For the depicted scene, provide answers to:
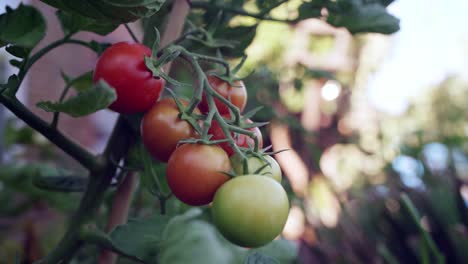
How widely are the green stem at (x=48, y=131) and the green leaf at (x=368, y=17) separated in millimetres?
380

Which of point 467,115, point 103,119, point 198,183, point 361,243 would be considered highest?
point 198,183

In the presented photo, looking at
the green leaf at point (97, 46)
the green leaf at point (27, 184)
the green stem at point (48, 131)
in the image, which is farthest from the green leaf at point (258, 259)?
the green leaf at point (27, 184)

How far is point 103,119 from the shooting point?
3.13 metres

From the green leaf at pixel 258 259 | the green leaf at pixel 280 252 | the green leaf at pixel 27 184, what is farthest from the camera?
the green leaf at pixel 27 184

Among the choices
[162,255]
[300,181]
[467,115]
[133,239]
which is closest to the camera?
[162,255]

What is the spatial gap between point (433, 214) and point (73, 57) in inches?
88.9

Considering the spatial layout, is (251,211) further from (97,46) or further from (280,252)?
(97,46)

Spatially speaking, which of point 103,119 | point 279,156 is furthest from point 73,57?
point 279,156

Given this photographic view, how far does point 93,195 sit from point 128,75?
169 mm

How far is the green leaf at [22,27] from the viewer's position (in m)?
0.44

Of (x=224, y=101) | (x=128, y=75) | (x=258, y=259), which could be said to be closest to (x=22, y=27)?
(x=128, y=75)

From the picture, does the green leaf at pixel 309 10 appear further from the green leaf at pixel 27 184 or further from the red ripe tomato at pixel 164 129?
the green leaf at pixel 27 184

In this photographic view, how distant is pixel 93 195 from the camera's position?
1.69 feet

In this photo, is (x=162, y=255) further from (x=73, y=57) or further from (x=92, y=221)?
(x=73, y=57)
